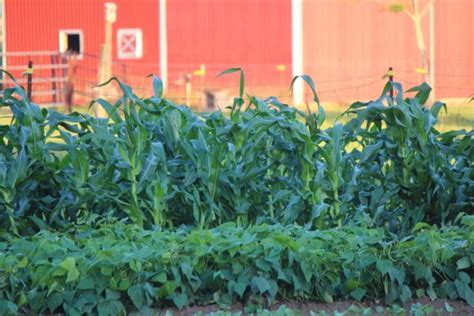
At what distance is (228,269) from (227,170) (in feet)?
3.47

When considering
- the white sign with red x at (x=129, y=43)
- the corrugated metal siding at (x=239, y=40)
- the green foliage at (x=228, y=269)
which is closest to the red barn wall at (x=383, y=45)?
the corrugated metal siding at (x=239, y=40)

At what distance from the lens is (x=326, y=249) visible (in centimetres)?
492

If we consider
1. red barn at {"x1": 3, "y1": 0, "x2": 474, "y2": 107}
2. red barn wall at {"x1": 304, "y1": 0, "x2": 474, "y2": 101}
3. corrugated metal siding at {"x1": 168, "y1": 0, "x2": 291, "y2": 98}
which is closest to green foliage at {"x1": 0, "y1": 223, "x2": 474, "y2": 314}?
red barn at {"x1": 3, "y1": 0, "x2": 474, "y2": 107}

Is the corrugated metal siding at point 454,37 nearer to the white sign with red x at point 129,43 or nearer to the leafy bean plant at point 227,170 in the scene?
the white sign with red x at point 129,43

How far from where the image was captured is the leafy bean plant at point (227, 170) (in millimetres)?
5621

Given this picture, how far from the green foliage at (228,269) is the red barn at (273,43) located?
23794 mm

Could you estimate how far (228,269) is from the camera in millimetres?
4773

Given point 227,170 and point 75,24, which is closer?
point 227,170

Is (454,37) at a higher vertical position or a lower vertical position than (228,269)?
higher

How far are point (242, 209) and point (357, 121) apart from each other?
89 centimetres

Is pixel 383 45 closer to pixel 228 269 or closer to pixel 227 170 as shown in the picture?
pixel 227 170

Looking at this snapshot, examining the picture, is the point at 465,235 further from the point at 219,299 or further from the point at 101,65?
the point at 101,65

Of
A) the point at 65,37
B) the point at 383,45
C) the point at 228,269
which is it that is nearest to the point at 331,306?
the point at 228,269

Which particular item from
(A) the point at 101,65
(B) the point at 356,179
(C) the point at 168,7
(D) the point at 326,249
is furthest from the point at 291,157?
(C) the point at 168,7
